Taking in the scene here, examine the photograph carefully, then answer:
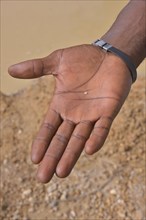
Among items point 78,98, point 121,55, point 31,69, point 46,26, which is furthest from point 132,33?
point 46,26

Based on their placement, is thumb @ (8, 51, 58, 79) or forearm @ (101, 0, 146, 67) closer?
thumb @ (8, 51, 58, 79)

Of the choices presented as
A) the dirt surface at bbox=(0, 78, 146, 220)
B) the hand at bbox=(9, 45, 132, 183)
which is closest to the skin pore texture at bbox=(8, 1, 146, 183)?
the hand at bbox=(9, 45, 132, 183)

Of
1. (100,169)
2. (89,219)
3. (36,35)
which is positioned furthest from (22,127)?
(36,35)

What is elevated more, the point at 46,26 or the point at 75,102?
the point at 75,102

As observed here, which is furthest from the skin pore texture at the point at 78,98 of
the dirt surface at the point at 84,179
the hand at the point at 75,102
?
the dirt surface at the point at 84,179

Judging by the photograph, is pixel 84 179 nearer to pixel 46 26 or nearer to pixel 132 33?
pixel 132 33

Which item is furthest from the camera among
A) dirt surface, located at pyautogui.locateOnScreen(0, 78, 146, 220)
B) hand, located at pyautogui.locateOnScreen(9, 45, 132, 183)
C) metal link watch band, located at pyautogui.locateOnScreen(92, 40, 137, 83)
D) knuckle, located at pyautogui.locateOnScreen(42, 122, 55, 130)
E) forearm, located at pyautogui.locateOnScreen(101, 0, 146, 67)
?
dirt surface, located at pyautogui.locateOnScreen(0, 78, 146, 220)

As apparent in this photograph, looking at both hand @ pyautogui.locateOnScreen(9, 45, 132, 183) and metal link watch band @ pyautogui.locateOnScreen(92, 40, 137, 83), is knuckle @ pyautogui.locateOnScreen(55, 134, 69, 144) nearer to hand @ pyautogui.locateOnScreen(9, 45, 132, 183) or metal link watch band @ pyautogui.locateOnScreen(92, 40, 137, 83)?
hand @ pyautogui.locateOnScreen(9, 45, 132, 183)

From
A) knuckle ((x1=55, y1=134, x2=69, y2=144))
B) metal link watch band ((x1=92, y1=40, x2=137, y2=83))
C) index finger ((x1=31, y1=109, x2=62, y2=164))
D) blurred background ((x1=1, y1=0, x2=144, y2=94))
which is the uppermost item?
metal link watch band ((x1=92, y1=40, x2=137, y2=83))
